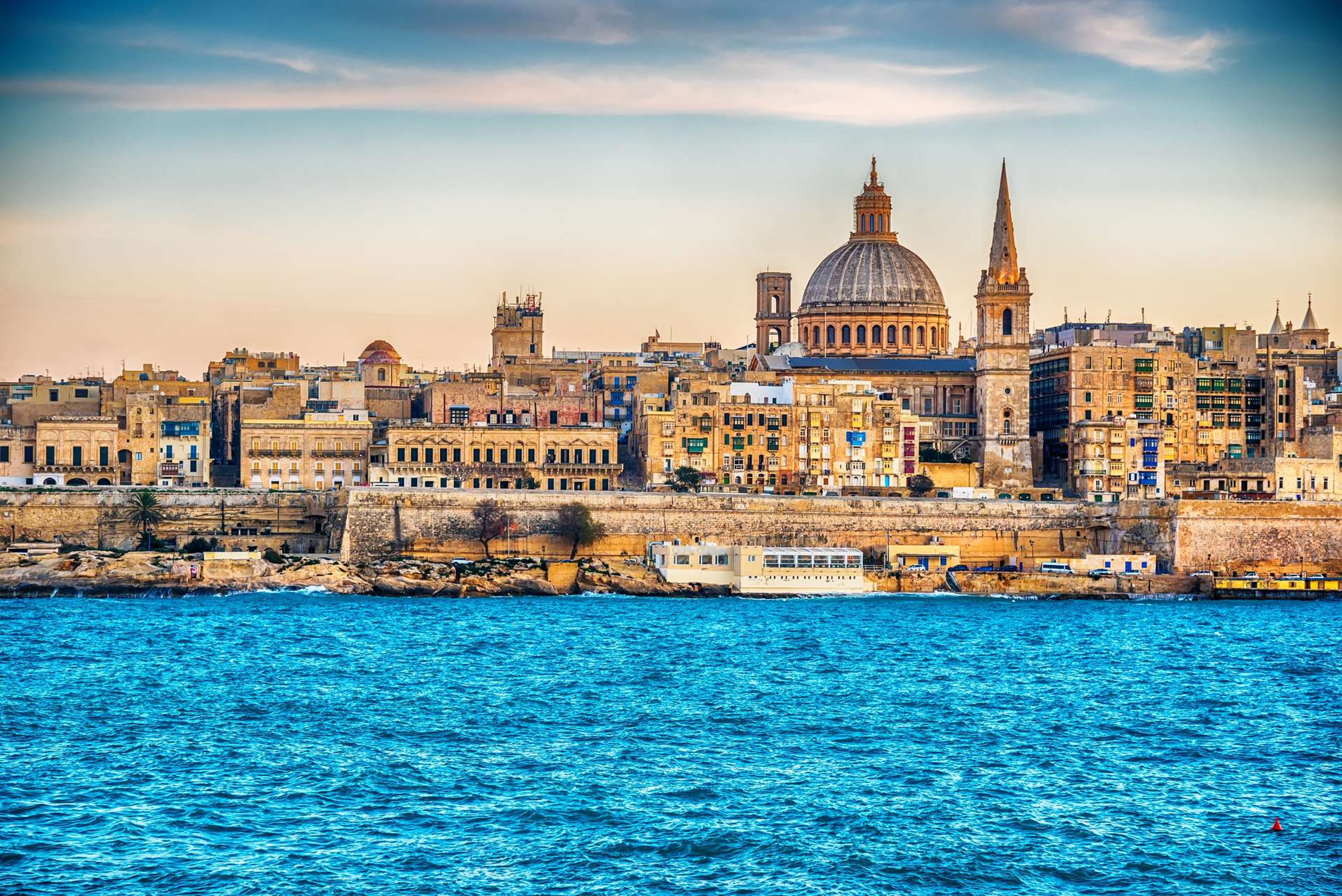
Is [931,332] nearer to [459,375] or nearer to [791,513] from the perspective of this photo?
[459,375]

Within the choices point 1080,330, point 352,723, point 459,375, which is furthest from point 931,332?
point 352,723

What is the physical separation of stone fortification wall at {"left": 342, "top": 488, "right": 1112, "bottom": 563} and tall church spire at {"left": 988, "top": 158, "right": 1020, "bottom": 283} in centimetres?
1650

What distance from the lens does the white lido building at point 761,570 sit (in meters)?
63.5

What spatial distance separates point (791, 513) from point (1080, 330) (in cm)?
2758

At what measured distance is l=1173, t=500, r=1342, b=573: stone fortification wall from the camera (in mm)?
70250

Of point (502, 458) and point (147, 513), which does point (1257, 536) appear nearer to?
point (502, 458)

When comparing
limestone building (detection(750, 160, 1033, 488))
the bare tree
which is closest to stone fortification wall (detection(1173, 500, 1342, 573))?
limestone building (detection(750, 160, 1033, 488))

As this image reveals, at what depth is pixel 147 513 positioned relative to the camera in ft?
224

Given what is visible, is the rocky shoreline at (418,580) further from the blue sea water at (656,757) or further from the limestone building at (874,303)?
the limestone building at (874,303)

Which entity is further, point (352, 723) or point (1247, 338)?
point (1247, 338)

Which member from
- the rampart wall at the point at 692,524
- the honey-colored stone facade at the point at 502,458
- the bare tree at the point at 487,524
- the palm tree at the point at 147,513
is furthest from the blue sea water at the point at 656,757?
the honey-colored stone facade at the point at 502,458

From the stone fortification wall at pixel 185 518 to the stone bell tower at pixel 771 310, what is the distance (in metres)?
38.1

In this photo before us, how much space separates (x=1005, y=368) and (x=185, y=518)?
36145 millimetres

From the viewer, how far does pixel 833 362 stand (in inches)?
3570
